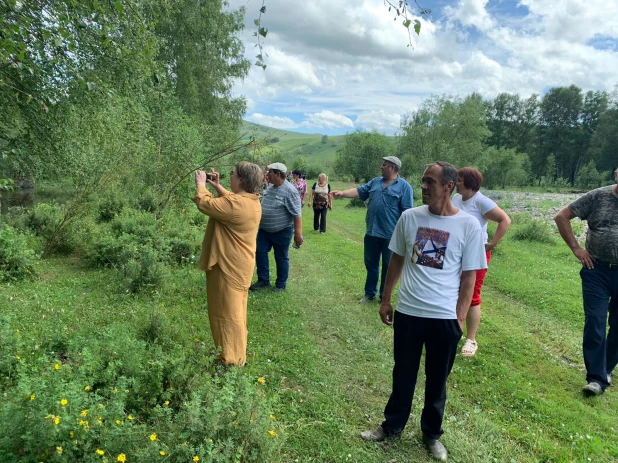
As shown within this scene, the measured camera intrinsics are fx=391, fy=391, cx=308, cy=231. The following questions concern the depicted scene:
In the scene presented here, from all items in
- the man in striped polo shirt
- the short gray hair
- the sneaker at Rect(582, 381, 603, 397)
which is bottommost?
the sneaker at Rect(582, 381, 603, 397)

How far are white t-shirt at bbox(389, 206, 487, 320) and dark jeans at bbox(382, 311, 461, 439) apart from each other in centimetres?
9

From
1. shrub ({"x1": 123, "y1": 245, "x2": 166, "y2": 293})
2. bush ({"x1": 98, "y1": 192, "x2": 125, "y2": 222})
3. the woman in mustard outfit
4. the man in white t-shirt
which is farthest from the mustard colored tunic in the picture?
bush ({"x1": 98, "y1": 192, "x2": 125, "y2": 222})

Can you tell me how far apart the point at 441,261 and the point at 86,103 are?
7.82 meters

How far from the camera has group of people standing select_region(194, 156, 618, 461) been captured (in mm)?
2869

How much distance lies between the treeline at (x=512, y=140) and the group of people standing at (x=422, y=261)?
42082mm

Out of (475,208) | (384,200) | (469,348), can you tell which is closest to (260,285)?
(384,200)

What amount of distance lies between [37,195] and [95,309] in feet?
40.4

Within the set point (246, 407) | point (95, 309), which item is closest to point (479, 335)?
point (246, 407)

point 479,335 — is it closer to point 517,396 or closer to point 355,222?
point 517,396

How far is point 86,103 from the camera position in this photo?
780 cm

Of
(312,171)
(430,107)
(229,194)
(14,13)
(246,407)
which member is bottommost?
(312,171)

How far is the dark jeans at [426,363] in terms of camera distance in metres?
2.86

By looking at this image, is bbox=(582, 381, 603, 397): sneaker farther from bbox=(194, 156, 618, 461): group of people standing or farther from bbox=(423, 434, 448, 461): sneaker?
bbox=(423, 434, 448, 461): sneaker

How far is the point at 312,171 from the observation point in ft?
248
